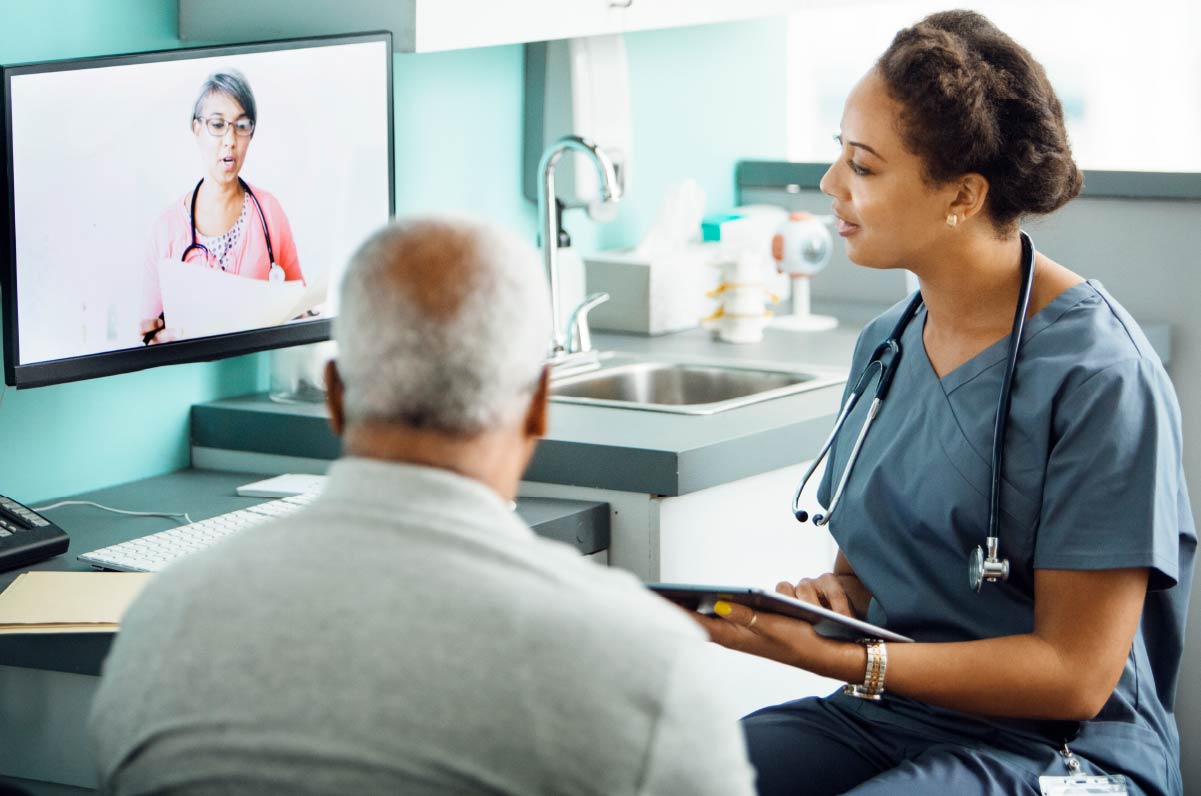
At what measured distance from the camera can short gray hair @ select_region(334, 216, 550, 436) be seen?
885 mm

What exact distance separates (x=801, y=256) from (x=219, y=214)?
1319mm

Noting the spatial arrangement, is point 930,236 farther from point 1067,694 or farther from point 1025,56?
point 1067,694

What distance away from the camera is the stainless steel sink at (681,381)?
2.44 metres

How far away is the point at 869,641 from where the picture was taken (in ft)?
4.89

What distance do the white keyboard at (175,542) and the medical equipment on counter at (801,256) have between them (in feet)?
4.30

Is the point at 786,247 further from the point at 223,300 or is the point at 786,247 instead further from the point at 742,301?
the point at 223,300

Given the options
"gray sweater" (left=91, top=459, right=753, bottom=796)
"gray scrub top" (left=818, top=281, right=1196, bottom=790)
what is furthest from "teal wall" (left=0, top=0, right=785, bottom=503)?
"gray scrub top" (left=818, top=281, right=1196, bottom=790)

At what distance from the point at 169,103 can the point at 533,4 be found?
0.55 meters

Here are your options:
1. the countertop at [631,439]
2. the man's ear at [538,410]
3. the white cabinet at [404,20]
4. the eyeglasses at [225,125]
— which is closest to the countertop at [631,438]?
the countertop at [631,439]

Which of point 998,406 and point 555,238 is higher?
point 555,238

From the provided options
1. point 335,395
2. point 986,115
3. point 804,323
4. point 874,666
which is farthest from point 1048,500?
point 804,323

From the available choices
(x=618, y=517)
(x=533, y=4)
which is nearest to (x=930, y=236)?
(x=618, y=517)

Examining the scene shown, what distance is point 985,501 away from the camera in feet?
4.94

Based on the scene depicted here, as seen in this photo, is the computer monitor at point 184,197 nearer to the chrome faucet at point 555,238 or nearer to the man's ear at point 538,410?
the chrome faucet at point 555,238
